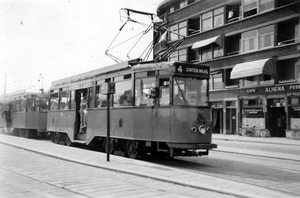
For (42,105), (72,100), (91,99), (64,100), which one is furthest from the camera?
(42,105)


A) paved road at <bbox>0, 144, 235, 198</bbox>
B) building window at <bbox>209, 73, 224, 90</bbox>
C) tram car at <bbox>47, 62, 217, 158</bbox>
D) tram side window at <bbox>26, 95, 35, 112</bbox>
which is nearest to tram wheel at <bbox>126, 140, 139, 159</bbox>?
tram car at <bbox>47, 62, 217, 158</bbox>

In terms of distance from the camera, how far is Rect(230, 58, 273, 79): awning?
26.6m

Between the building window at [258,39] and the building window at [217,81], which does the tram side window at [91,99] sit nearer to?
the building window at [258,39]

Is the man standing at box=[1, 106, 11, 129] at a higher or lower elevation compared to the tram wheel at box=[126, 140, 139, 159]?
higher

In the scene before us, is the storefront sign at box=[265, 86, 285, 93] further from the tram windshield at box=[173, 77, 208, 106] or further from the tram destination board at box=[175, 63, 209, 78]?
the tram windshield at box=[173, 77, 208, 106]

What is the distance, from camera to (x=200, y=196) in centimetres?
617

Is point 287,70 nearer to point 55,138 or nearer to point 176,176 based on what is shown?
point 55,138

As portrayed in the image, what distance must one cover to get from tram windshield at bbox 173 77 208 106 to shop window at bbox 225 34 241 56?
71.9ft

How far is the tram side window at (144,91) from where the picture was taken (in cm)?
1086

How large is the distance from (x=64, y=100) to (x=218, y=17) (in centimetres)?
2147

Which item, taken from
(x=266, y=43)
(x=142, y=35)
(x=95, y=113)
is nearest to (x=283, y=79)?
(x=266, y=43)

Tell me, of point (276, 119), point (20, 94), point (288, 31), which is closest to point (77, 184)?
point (20, 94)

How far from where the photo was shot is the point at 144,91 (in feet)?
36.3

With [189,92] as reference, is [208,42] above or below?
above
